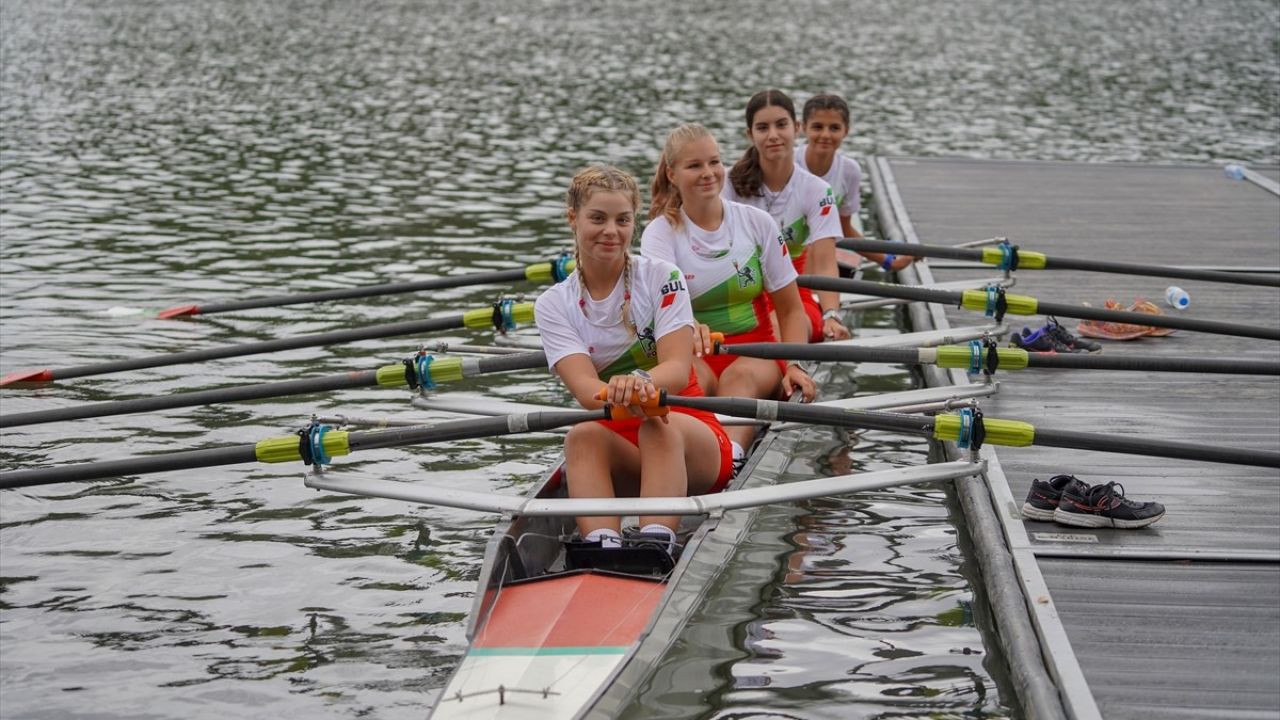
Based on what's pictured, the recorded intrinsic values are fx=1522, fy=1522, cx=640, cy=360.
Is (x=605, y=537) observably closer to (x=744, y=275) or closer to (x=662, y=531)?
(x=662, y=531)

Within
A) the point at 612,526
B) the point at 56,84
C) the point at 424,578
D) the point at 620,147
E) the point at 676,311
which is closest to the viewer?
the point at 612,526

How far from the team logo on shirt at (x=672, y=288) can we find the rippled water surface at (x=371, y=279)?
1376 mm

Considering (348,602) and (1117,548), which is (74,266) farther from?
(1117,548)

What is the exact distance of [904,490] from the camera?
8.60 m

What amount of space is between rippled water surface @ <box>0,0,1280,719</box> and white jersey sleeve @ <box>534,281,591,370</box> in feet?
4.27

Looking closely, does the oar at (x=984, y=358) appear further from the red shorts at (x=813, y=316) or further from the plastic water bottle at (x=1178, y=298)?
the plastic water bottle at (x=1178, y=298)

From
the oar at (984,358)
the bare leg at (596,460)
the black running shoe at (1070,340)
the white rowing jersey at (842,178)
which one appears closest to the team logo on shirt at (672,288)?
the bare leg at (596,460)

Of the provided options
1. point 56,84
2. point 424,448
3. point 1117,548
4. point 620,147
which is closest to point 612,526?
point 1117,548

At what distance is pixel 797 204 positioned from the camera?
379 inches

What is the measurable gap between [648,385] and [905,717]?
5.42 feet

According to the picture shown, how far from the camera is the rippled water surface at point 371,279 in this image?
21.2 ft

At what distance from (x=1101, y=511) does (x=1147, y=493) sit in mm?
694

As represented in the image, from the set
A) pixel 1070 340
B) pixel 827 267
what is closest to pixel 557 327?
pixel 827 267

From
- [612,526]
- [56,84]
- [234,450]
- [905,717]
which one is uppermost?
[56,84]
